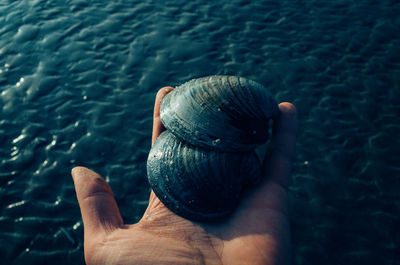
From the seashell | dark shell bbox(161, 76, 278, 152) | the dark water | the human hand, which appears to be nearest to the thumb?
the human hand

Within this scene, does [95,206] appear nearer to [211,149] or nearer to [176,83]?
[211,149]

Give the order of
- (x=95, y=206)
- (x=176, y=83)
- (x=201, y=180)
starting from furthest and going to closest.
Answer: (x=176, y=83), (x=201, y=180), (x=95, y=206)

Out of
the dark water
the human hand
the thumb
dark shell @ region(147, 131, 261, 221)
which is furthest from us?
the dark water

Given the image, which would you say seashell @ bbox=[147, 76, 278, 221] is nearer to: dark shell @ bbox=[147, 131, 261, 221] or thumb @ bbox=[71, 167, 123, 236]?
dark shell @ bbox=[147, 131, 261, 221]

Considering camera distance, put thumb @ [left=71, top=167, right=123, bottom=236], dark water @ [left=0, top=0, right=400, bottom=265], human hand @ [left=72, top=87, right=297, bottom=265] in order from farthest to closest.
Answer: dark water @ [left=0, top=0, right=400, bottom=265] → thumb @ [left=71, top=167, right=123, bottom=236] → human hand @ [left=72, top=87, right=297, bottom=265]

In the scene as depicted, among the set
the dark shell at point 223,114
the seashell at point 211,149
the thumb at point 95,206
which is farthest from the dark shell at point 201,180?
the thumb at point 95,206

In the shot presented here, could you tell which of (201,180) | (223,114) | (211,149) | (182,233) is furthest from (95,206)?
(223,114)

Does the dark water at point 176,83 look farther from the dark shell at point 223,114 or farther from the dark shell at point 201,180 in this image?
the dark shell at point 223,114
